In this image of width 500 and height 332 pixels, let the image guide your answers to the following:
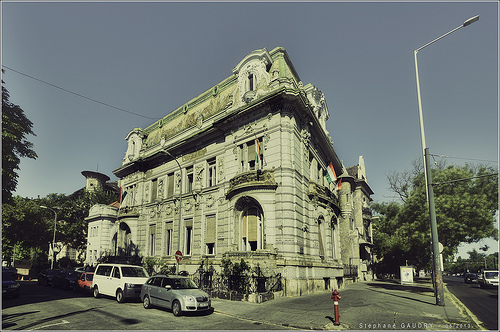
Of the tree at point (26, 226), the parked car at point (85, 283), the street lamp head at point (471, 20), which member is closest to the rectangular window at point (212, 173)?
the parked car at point (85, 283)

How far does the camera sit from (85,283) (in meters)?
22.1

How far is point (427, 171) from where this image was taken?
1741 centimetres

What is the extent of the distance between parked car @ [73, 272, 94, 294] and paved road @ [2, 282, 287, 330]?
15.7 ft

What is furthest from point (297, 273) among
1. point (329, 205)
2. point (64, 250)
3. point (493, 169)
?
point (64, 250)

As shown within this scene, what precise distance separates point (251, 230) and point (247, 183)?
11.3 ft

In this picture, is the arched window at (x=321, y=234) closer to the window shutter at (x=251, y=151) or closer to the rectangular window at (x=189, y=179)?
the window shutter at (x=251, y=151)

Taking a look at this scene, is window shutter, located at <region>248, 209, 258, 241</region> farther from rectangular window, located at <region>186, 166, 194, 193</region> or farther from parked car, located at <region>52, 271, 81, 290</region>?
parked car, located at <region>52, 271, 81, 290</region>

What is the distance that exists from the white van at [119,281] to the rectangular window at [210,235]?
729 cm

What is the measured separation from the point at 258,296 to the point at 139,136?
90.2 feet

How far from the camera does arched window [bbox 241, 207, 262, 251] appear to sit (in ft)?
74.5

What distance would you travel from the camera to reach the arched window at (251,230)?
2270 centimetres

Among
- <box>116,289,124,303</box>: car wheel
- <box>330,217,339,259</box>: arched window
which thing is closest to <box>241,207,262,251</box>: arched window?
<box>116,289,124,303</box>: car wheel

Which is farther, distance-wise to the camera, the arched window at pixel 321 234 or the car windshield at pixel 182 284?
the arched window at pixel 321 234

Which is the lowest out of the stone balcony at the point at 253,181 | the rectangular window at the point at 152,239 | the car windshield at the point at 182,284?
the car windshield at the point at 182,284
